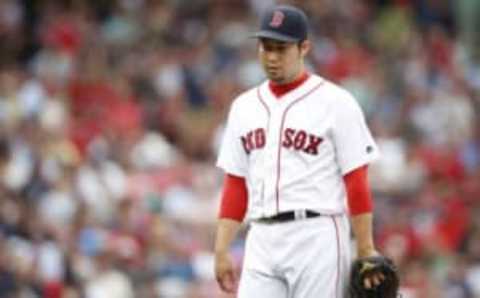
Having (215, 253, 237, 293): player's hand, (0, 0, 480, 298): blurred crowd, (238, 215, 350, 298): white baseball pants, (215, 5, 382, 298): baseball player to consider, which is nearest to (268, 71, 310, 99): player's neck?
(215, 5, 382, 298): baseball player

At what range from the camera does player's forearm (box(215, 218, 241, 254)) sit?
774 centimetres

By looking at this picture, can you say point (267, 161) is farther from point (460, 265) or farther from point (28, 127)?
point (28, 127)

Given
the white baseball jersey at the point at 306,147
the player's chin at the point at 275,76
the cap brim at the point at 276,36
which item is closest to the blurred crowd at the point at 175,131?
the white baseball jersey at the point at 306,147

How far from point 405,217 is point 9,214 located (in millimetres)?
3187

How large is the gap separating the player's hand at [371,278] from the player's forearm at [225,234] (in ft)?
1.96

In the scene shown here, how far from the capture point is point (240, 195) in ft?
25.8

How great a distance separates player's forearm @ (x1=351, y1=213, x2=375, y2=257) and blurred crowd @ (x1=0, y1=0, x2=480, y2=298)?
4.96 meters

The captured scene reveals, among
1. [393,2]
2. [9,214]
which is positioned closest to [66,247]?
[9,214]

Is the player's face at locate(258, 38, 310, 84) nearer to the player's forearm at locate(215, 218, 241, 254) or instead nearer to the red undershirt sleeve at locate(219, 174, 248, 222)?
the red undershirt sleeve at locate(219, 174, 248, 222)

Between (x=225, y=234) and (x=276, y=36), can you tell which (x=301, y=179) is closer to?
(x=225, y=234)

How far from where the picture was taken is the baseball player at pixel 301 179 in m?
7.57

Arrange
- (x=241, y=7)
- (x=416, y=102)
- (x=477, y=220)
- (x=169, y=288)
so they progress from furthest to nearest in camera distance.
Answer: (x=241, y=7), (x=416, y=102), (x=477, y=220), (x=169, y=288)

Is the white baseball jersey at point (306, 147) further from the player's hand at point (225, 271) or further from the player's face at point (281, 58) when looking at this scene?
the player's hand at point (225, 271)

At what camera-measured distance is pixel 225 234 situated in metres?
7.79
